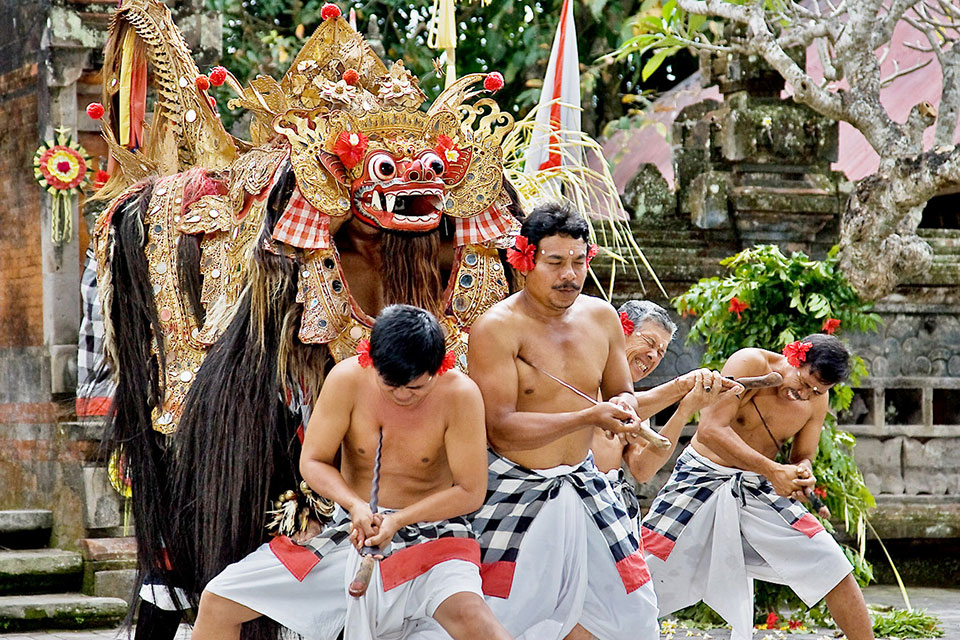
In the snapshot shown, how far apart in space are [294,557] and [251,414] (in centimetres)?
60

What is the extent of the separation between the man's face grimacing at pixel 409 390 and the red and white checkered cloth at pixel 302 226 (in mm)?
774

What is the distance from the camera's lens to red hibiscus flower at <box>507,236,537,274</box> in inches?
179

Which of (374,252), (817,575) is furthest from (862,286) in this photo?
(374,252)

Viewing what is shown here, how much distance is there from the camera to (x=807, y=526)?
18.3 feet

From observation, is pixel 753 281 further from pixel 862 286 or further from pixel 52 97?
pixel 52 97

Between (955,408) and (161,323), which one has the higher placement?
(161,323)

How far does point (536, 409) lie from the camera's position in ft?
14.9

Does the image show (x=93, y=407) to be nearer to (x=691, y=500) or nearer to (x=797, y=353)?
(x=691, y=500)

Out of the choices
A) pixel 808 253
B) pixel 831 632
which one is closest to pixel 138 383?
pixel 831 632

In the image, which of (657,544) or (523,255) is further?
(657,544)

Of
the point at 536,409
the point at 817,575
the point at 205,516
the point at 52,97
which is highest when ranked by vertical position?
the point at 52,97

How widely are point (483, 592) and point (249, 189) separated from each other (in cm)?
159

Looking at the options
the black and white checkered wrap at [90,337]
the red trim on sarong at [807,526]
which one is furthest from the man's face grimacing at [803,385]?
the black and white checkered wrap at [90,337]

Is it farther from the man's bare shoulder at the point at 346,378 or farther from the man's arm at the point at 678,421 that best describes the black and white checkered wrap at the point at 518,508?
the man's bare shoulder at the point at 346,378
